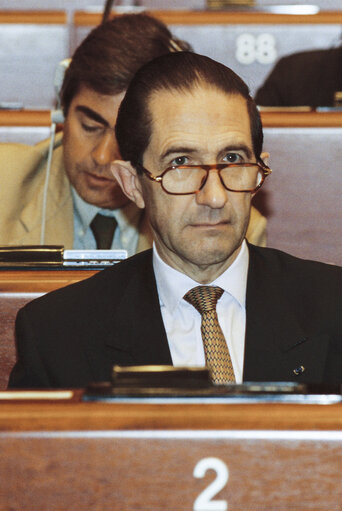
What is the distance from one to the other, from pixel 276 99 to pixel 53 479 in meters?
1.99

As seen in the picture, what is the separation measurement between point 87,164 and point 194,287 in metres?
0.63

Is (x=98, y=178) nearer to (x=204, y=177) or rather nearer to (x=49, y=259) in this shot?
(x=49, y=259)

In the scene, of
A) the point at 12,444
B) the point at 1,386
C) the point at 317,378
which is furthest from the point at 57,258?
the point at 12,444

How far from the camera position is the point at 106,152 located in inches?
67.2

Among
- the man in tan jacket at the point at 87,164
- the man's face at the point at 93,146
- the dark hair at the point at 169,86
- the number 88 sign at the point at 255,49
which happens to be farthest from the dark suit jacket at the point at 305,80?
the dark hair at the point at 169,86

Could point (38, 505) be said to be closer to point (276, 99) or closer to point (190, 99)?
point (190, 99)

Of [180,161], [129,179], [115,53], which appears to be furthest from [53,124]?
[180,161]

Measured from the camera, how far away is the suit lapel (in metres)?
1.14

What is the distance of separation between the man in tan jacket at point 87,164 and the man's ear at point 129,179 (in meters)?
0.39

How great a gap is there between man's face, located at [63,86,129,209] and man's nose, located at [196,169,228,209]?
0.60m

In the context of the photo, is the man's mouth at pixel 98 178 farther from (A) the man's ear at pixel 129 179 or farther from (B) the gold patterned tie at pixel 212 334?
(B) the gold patterned tie at pixel 212 334

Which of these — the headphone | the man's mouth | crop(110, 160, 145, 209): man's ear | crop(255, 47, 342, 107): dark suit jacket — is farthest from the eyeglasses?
crop(255, 47, 342, 107): dark suit jacket

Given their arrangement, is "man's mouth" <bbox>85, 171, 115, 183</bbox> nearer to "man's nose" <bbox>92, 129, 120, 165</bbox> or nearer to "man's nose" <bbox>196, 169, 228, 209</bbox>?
"man's nose" <bbox>92, 129, 120, 165</bbox>

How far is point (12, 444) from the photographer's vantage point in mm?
584
